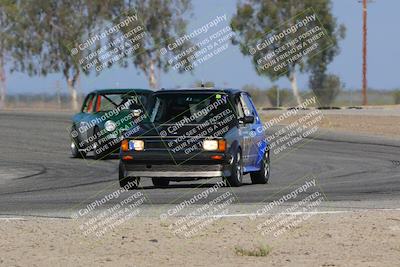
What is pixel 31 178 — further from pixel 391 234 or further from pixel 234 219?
pixel 391 234

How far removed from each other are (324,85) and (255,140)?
3451 inches

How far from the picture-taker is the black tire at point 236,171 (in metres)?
18.1

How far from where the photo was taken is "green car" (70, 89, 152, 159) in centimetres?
2652

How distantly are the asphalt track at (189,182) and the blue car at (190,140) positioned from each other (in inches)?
14.6

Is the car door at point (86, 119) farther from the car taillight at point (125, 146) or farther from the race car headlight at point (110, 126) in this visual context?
the car taillight at point (125, 146)

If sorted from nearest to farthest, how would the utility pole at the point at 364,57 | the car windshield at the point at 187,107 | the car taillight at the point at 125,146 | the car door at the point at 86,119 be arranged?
the car taillight at the point at 125,146, the car windshield at the point at 187,107, the car door at the point at 86,119, the utility pole at the point at 364,57

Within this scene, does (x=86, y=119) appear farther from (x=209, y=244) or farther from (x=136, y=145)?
(x=209, y=244)

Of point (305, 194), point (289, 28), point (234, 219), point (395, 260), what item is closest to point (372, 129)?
point (305, 194)

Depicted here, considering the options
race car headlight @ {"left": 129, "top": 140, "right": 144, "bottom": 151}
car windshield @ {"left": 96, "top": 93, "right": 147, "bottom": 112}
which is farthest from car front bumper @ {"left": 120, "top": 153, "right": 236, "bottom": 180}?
car windshield @ {"left": 96, "top": 93, "right": 147, "bottom": 112}

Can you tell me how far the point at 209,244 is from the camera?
36.8ft

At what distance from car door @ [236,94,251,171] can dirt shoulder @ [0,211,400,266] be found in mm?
5074

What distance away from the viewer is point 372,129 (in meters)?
45.3

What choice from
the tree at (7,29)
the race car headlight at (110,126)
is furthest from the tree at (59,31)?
the race car headlight at (110,126)

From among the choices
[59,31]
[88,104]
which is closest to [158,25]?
[59,31]
